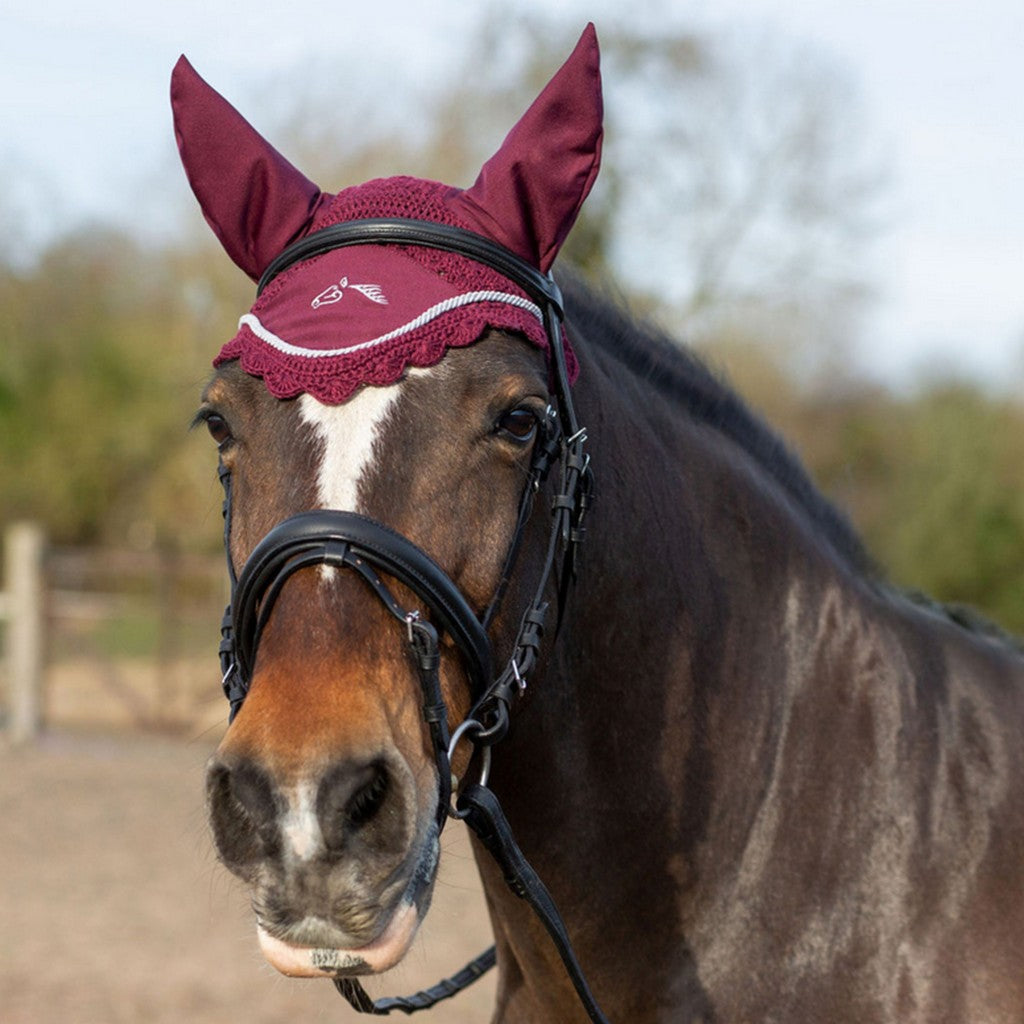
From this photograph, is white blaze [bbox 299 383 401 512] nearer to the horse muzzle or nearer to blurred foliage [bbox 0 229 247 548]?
the horse muzzle

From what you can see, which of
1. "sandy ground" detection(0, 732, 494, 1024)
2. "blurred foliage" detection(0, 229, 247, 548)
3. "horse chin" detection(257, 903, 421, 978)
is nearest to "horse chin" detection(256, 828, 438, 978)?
"horse chin" detection(257, 903, 421, 978)

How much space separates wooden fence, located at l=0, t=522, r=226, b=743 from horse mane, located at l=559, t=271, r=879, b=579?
39.6 ft

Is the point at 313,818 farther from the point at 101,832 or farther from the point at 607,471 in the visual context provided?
the point at 101,832

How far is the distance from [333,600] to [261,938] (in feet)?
1.71

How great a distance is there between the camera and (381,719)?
1874mm

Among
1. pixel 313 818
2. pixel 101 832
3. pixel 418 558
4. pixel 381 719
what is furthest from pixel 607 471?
pixel 101 832

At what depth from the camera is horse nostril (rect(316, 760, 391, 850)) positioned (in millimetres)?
1781

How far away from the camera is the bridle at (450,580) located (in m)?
1.97

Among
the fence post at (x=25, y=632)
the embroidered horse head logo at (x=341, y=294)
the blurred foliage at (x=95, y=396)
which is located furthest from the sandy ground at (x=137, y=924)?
the blurred foliage at (x=95, y=396)

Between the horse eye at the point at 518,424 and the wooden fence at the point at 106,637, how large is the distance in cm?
1254

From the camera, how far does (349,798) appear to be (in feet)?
5.90

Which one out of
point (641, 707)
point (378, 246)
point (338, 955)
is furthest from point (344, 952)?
point (378, 246)

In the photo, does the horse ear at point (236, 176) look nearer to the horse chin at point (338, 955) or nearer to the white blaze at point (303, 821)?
the white blaze at point (303, 821)

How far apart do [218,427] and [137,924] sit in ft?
20.9
